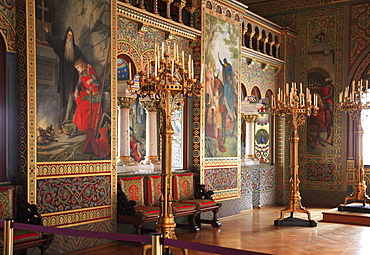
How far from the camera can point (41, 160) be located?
7.64 m

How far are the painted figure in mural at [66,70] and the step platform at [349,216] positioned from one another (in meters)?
7.20

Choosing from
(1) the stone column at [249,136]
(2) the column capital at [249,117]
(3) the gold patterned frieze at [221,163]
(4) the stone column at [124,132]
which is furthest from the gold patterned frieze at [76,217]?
(2) the column capital at [249,117]

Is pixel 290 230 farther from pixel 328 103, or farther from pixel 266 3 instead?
pixel 266 3

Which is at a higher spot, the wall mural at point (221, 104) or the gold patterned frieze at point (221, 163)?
the wall mural at point (221, 104)

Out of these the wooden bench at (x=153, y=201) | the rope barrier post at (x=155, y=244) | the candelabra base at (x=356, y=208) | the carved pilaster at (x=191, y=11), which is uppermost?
the carved pilaster at (x=191, y=11)

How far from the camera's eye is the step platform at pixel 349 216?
37.9 ft

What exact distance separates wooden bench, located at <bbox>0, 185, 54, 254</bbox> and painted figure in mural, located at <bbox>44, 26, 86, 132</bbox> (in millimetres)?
1401

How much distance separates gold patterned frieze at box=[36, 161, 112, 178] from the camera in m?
7.66

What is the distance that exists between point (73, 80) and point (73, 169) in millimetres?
1541

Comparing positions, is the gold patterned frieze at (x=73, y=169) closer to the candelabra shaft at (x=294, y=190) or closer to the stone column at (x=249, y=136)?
the candelabra shaft at (x=294, y=190)

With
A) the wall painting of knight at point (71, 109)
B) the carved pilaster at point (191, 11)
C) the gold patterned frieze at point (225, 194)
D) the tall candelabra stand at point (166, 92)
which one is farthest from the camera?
the gold patterned frieze at point (225, 194)

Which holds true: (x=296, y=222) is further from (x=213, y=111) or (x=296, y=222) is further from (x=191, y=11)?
(x=191, y=11)

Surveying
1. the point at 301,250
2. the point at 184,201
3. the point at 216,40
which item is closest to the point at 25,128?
the point at 184,201

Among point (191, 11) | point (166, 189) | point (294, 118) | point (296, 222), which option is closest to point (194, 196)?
point (296, 222)
